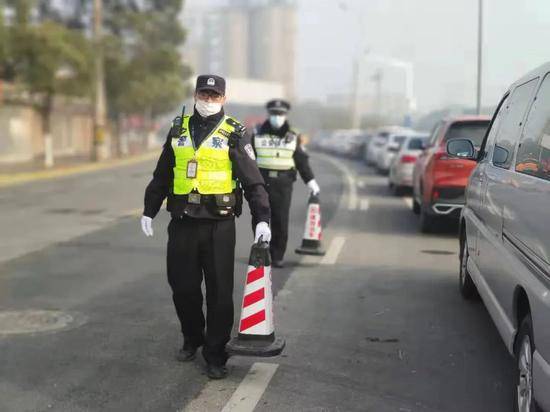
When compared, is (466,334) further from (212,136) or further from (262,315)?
(212,136)

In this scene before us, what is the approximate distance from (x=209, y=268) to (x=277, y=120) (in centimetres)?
357

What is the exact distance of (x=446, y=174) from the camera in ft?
33.8

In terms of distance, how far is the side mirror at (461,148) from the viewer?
6.28 metres

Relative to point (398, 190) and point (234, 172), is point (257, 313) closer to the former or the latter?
point (234, 172)

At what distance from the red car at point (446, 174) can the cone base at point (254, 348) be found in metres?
6.08

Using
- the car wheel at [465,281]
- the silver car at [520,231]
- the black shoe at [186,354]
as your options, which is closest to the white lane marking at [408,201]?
the car wheel at [465,281]

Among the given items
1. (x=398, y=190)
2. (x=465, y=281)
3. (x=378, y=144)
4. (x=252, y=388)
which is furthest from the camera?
(x=378, y=144)

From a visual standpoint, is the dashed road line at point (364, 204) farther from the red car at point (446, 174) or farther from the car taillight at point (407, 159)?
the red car at point (446, 174)

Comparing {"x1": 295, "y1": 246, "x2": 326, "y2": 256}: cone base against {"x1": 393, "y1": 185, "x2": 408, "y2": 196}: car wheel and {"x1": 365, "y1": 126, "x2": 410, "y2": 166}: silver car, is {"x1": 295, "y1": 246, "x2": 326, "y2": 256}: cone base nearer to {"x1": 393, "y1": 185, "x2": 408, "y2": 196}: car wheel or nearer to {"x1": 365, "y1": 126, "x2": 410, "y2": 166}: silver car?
{"x1": 393, "y1": 185, "x2": 408, "y2": 196}: car wheel

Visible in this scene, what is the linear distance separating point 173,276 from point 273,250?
3.54 meters

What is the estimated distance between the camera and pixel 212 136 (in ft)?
14.9

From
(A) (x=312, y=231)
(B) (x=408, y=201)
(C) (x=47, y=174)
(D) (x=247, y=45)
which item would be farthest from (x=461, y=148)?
(D) (x=247, y=45)

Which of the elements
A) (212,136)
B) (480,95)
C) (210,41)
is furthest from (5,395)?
(210,41)

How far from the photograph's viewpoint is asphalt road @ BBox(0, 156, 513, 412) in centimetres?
436
